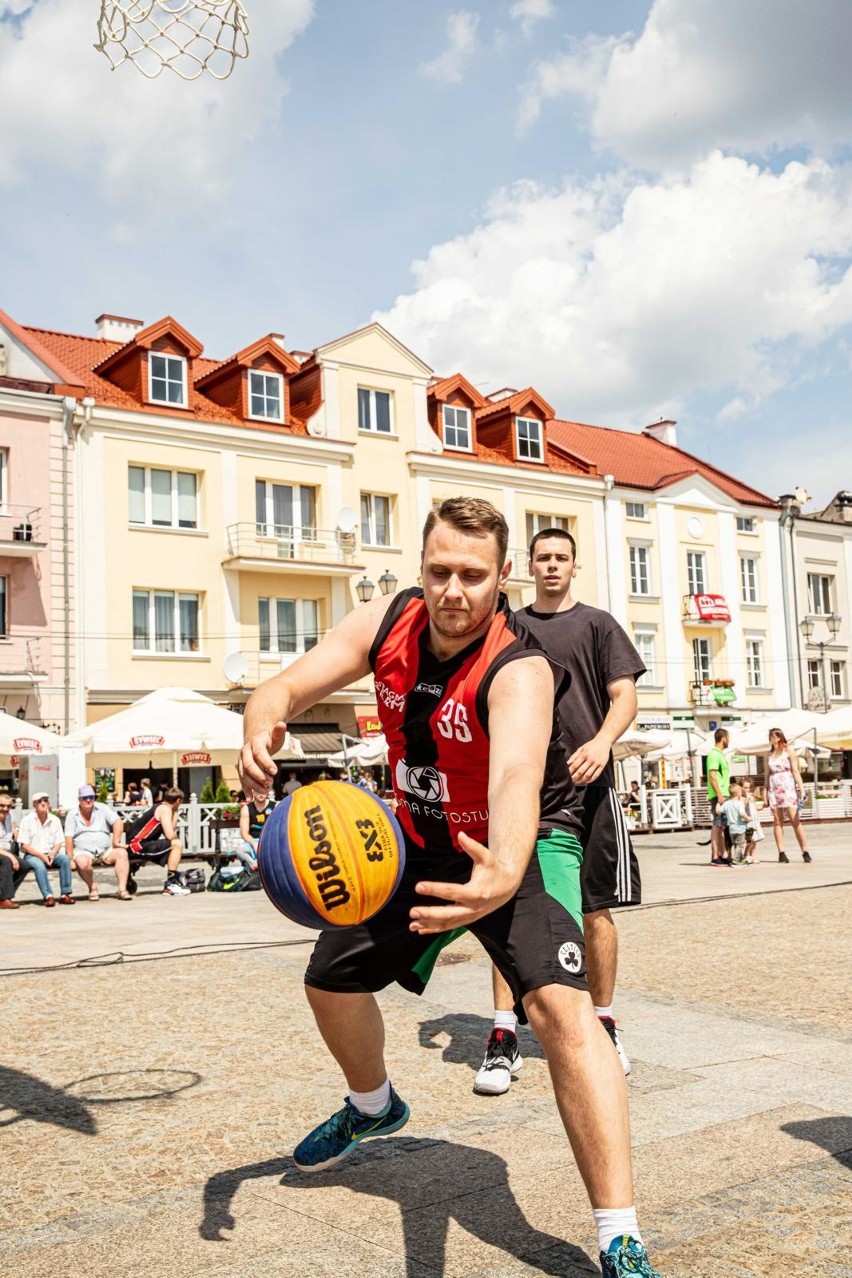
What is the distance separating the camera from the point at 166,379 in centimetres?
3322

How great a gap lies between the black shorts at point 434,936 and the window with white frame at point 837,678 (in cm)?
4562

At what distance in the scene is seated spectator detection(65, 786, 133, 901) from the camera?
15.6 meters

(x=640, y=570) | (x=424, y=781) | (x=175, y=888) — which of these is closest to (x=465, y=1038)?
(x=424, y=781)

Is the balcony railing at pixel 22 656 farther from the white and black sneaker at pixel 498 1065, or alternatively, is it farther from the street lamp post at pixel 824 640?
the street lamp post at pixel 824 640

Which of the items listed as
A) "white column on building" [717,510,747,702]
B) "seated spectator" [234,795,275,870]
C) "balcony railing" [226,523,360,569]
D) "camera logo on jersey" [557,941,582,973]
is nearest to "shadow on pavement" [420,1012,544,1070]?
"camera logo on jersey" [557,941,582,973]

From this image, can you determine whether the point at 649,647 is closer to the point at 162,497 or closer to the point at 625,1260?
the point at 162,497

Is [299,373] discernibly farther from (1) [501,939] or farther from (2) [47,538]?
(1) [501,939]

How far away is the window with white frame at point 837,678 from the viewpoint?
46.8 metres

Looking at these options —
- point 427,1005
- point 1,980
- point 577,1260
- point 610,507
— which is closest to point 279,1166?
point 577,1260

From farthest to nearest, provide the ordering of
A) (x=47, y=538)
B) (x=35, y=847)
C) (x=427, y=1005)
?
(x=47, y=538)
(x=35, y=847)
(x=427, y=1005)

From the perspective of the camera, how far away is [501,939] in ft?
10.5

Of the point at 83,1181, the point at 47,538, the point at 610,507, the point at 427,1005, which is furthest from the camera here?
the point at 610,507

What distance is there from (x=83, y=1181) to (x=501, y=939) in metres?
1.74

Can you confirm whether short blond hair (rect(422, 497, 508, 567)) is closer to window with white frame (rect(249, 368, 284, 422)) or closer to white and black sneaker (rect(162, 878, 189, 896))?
white and black sneaker (rect(162, 878, 189, 896))
